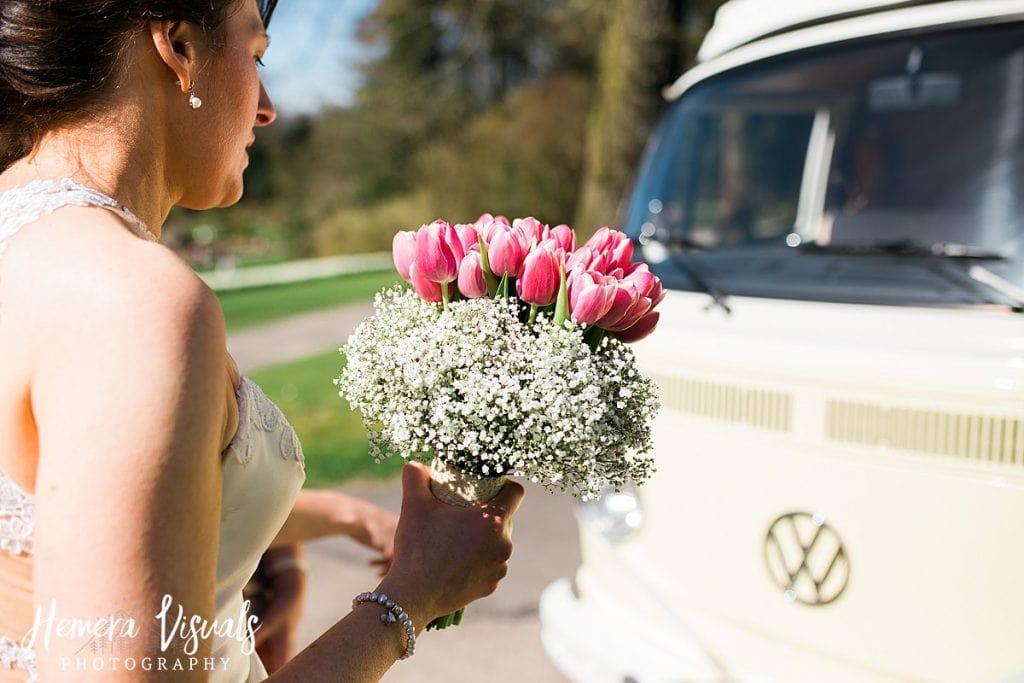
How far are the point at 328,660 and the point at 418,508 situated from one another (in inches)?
11.0

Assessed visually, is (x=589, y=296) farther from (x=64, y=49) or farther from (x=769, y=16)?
(x=769, y=16)

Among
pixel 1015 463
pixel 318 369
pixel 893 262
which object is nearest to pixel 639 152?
pixel 318 369

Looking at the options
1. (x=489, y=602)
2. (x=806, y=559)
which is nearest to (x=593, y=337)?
(x=806, y=559)

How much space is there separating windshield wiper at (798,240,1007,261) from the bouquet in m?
1.64

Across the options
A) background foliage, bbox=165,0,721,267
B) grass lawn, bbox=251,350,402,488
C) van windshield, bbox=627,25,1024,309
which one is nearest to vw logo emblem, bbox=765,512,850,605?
van windshield, bbox=627,25,1024,309

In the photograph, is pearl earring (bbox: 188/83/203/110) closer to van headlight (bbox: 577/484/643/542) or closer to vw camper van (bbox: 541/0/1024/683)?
vw camper van (bbox: 541/0/1024/683)

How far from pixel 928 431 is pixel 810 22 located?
5.92 feet

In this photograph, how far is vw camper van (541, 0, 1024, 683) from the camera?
2.25 meters

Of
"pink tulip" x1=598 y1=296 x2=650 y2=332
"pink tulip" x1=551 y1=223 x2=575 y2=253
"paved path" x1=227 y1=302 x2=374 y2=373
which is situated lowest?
"paved path" x1=227 y1=302 x2=374 y2=373

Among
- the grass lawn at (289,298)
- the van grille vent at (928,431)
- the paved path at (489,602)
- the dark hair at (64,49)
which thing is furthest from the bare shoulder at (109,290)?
the grass lawn at (289,298)

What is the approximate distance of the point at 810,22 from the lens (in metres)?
3.40

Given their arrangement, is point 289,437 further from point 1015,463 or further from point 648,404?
point 1015,463

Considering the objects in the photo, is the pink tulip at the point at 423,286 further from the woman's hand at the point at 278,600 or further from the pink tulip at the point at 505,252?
the woman's hand at the point at 278,600

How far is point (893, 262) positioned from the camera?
9.26ft
